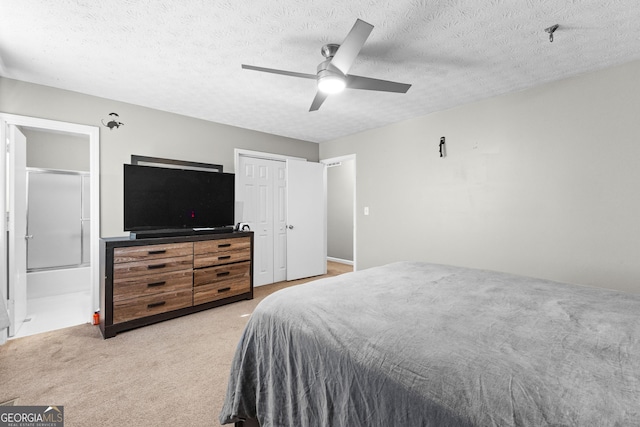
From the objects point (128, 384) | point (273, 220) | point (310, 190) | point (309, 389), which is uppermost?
point (310, 190)

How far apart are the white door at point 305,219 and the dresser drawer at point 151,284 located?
74.4 inches

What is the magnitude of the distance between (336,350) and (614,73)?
3.31 metres

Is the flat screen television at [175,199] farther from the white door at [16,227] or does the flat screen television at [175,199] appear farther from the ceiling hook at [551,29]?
the ceiling hook at [551,29]

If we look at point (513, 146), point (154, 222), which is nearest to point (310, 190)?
point (154, 222)

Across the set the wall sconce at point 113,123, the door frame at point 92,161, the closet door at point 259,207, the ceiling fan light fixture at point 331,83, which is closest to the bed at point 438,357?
the ceiling fan light fixture at point 331,83

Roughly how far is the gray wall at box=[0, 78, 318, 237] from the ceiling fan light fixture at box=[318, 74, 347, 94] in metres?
2.38

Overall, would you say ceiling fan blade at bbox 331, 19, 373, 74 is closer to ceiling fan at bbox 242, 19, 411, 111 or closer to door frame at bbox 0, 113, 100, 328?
ceiling fan at bbox 242, 19, 411, 111

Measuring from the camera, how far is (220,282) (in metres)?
3.48

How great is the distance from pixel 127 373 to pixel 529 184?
392 cm

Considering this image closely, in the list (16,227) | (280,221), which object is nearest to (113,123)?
(16,227)

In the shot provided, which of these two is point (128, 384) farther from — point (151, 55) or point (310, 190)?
point (310, 190)

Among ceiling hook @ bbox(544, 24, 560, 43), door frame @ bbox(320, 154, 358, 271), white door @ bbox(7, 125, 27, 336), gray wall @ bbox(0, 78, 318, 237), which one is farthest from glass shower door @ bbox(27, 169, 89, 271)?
ceiling hook @ bbox(544, 24, 560, 43)

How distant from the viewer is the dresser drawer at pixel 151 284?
277cm

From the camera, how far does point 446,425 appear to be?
81 centimetres
